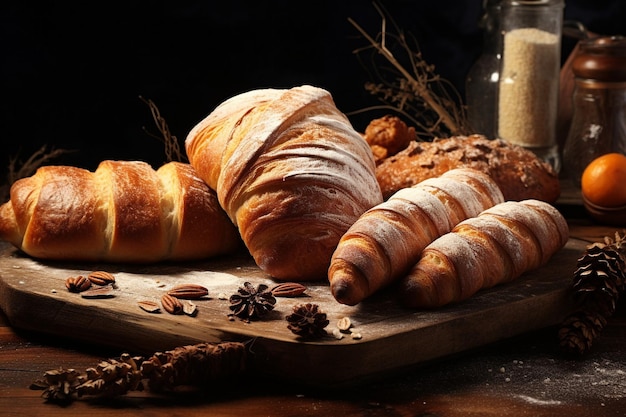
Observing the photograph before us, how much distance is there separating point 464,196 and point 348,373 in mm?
655

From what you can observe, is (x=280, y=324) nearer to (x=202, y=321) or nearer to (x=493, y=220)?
(x=202, y=321)

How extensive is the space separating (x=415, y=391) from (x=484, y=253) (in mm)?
383

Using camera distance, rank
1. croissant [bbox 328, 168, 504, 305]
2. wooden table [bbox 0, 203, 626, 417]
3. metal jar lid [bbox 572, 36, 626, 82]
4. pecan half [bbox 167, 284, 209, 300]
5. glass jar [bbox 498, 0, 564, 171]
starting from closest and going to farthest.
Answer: wooden table [bbox 0, 203, 626, 417], croissant [bbox 328, 168, 504, 305], pecan half [bbox 167, 284, 209, 300], metal jar lid [bbox 572, 36, 626, 82], glass jar [bbox 498, 0, 564, 171]

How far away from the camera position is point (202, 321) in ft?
5.80

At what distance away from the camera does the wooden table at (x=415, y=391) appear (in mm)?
1589

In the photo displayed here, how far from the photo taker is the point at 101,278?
6.56 ft

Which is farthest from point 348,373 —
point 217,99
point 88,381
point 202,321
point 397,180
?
point 217,99

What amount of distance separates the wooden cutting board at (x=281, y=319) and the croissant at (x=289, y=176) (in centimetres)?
9

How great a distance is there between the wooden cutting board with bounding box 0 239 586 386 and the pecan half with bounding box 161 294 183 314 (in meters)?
0.02

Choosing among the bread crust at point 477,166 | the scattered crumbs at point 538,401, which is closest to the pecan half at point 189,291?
the scattered crumbs at point 538,401

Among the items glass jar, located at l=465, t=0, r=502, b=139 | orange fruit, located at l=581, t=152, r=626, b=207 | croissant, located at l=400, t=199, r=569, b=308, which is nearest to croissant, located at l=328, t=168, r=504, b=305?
croissant, located at l=400, t=199, r=569, b=308

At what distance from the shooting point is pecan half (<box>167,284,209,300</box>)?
191 cm

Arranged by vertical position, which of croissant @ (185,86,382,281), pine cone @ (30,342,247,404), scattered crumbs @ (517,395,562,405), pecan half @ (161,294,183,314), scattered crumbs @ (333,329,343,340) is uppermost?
croissant @ (185,86,382,281)

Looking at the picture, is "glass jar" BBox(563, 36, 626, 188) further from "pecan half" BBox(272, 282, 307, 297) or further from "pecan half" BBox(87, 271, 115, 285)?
"pecan half" BBox(87, 271, 115, 285)
